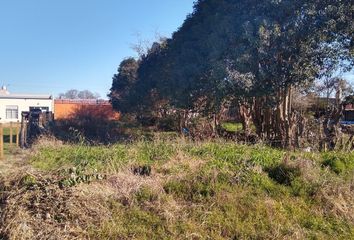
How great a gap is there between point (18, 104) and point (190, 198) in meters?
55.6

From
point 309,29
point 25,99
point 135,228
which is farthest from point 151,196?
point 25,99

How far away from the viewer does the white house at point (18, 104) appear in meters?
56.8

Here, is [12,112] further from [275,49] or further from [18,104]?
[275,49]

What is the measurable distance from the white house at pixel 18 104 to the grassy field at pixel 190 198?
51237 mm

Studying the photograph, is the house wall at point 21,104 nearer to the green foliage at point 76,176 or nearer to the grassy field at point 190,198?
the grassy field at point 190,198

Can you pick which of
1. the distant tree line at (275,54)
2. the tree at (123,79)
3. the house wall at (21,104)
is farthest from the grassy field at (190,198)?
the house wall at (21,104)

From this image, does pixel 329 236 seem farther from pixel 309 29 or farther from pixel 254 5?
pixel 254 5

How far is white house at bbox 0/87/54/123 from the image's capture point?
56.8 metres

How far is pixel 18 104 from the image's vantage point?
57.7 metres

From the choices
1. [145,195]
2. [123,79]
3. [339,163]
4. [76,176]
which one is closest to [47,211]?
[76,176]

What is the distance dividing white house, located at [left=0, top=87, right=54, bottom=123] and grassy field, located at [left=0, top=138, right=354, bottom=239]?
51.2m

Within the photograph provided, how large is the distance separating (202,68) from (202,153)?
25.2 feet

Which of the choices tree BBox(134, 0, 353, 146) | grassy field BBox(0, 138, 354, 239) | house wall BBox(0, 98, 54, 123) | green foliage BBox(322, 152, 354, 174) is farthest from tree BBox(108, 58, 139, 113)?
grassy field BBox(0, 138, 354, 239)

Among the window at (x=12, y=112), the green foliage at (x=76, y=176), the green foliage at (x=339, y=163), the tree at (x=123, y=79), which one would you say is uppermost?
the tree at (x=123, y=79)
